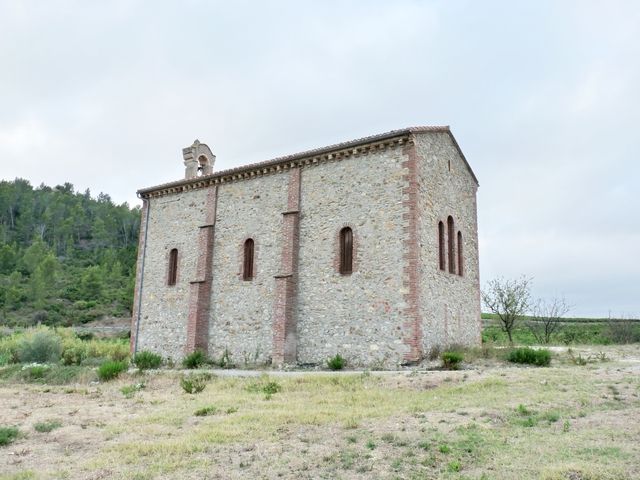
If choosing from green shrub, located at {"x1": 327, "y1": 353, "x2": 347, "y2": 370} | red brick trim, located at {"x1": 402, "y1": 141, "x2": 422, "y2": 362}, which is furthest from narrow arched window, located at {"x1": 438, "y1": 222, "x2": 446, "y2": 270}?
green shrub, located at {"x1": 327, "y1": 353, "x2": 347, "y2": 370}

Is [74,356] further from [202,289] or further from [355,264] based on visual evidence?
[355,264]

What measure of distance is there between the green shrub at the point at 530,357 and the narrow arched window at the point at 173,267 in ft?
44.7

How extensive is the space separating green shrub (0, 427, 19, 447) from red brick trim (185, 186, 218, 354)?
32.9 feet

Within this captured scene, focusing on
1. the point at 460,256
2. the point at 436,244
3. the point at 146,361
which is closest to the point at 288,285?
the point at 436,244

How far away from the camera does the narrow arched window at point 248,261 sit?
1989 cm

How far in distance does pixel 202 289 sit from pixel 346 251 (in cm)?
624

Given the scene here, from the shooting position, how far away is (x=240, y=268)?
20.0m

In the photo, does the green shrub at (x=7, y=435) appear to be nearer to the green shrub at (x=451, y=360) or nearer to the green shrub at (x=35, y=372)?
the green shrub at (x=35, y=372)

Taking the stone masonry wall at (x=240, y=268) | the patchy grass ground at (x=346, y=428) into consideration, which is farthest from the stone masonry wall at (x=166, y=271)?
the patchy grass ground at (x=346, y=428)

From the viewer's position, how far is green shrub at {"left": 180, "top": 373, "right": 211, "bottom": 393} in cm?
1323

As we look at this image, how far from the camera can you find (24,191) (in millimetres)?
87938

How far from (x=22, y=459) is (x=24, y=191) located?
92.6 metres

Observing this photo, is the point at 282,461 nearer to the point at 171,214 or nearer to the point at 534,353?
the point at 534,353

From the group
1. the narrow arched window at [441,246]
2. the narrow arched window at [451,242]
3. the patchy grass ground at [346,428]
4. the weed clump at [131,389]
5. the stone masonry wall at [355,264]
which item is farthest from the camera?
the narrow arched window at [451,242]
